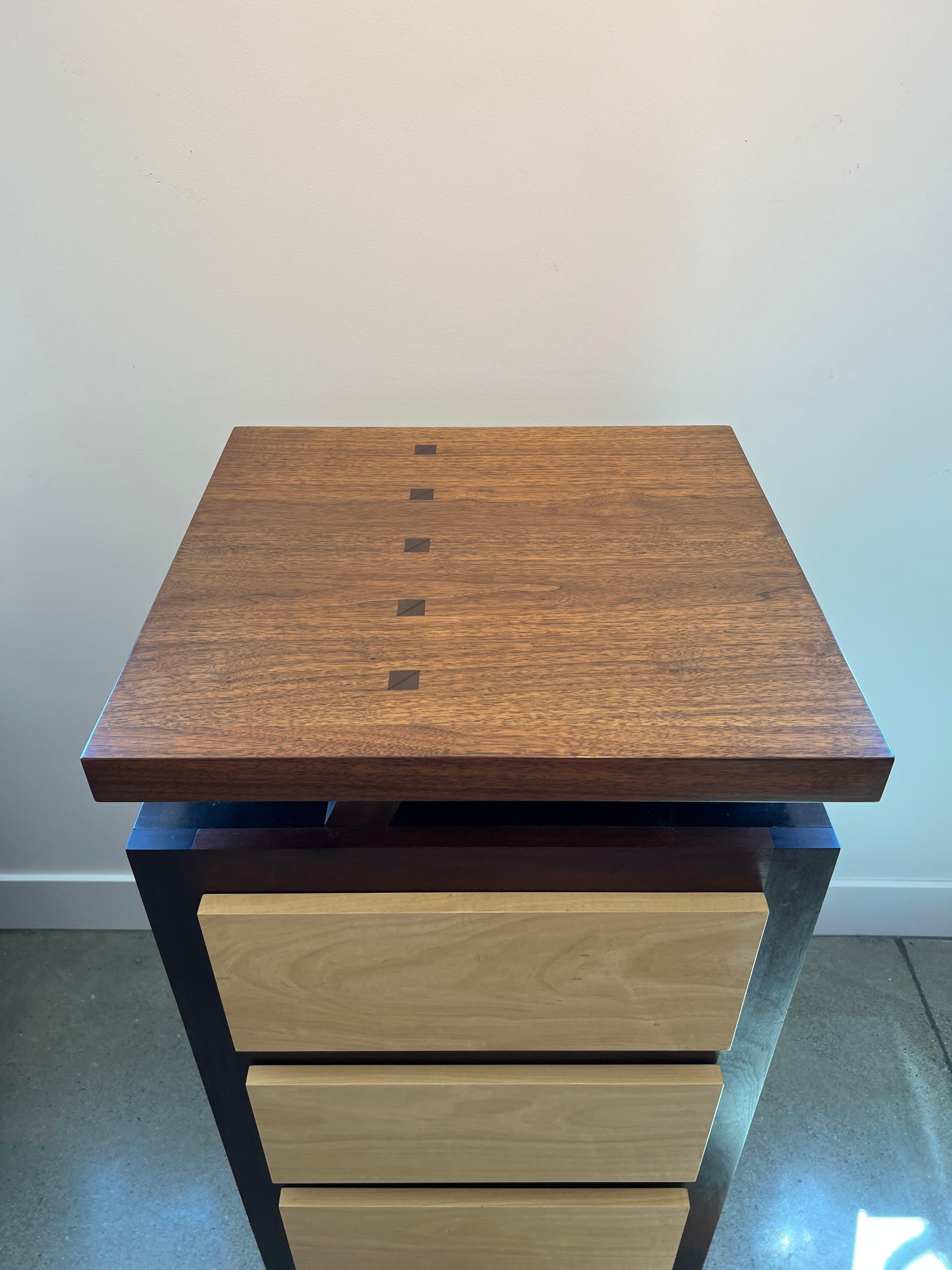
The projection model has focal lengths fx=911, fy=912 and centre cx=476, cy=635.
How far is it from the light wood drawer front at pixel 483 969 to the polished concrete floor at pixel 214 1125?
2.26ft

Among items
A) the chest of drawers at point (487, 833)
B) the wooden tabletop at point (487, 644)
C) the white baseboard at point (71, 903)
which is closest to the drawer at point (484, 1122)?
the chest of drawers at point (487, 833)

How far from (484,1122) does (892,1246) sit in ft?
2.42

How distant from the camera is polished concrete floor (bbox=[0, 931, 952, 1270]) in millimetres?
1096

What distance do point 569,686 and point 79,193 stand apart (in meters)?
0.72

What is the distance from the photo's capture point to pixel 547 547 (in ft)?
2.29

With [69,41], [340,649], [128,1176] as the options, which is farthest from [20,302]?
[128,1176]

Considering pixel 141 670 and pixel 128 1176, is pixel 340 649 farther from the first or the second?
pixel 128 1176

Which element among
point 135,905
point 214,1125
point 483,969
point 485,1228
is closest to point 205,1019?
point 483,969

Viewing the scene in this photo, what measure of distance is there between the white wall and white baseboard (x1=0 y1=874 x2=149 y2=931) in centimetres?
50

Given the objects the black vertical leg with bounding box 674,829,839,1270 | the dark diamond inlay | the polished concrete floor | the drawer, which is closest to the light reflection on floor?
the polished concrete floor

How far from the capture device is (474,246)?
91cm

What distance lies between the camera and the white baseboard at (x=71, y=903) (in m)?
1.40

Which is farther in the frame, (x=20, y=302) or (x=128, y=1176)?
(x=128, y=1176)

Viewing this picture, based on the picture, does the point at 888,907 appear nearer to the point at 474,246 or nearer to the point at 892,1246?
the point at 892,1246
